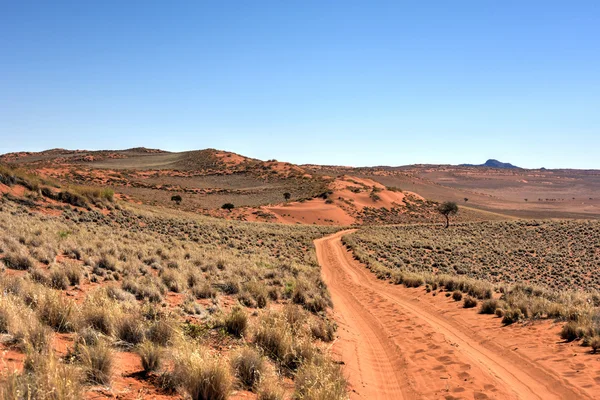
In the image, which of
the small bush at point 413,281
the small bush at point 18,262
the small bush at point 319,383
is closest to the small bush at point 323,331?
the small bush at point 319,383

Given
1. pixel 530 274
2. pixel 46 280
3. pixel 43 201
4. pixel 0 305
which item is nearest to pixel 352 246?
pixel 530 274

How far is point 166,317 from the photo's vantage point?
22.0ft

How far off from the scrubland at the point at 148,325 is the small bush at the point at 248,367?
2 cm

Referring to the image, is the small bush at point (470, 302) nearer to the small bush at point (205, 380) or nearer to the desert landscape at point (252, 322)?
the desert landscape at point (252, 322)

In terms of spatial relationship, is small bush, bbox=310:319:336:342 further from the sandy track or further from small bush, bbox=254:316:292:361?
small bush, bbox=254:316:292:361

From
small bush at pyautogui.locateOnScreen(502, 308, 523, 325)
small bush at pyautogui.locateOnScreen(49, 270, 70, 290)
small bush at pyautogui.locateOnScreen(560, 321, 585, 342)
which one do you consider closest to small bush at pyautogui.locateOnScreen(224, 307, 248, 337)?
small bush at pyautogui.locateOnScreen(49, 270, 70, 290)

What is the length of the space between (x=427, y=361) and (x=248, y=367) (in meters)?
5.09

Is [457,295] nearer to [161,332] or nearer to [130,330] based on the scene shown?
[161,332]

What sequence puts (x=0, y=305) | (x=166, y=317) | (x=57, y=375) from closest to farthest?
1. (x=57, y=375)
2. (x=0, y=305)
3. (x=166, y=317)

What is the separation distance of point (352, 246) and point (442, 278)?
15.7 metres

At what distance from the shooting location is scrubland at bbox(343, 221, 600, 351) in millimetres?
11405

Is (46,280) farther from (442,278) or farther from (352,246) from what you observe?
(352,246)

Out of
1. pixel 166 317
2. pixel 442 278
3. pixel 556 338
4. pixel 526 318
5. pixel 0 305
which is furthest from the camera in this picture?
pixel 442 278

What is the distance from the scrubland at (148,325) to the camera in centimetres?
456
